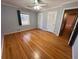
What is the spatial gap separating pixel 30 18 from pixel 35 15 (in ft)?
3.15

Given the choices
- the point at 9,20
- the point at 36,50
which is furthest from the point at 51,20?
the point at 36,50

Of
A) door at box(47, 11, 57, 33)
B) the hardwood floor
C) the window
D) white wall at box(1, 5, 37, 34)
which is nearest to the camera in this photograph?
the hardwood floor

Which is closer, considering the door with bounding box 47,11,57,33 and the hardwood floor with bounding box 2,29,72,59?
the hardwood floor with bounding box 2,29,72,59

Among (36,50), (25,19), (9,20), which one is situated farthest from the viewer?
(25,19)

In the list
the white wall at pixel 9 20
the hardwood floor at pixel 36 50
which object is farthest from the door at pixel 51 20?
the hardwood floor at pixel 36 50

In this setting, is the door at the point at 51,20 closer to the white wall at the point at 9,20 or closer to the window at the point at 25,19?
the window at the point at 25,19

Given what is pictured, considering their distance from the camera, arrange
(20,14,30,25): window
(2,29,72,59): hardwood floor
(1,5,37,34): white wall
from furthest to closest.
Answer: (20,14,30,25): window
(1,5,37,34): white wall
(2,29,72,59): hardwood floor

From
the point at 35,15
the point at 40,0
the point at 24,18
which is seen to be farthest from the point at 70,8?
the point at 35,15

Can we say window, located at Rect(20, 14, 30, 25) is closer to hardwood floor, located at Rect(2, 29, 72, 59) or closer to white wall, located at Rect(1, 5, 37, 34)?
white wall, located at Rect(1, 5, 37, 34)

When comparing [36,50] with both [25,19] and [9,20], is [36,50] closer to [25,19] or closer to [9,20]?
[9,20]

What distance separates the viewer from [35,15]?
31.4ft

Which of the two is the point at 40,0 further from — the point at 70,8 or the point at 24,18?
the point at 24,18

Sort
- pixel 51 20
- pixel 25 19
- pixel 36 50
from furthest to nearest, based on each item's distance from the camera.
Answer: pixel 25 19
pixel 51 20
pixel 36 50

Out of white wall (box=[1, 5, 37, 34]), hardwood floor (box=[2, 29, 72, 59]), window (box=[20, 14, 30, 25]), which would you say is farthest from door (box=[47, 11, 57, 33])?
hardwood floor (box=[2, 29, 72, 59])
